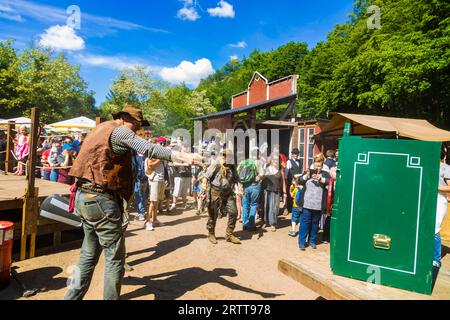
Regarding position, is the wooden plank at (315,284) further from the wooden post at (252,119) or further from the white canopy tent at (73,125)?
the white canopy tent at (73,125)

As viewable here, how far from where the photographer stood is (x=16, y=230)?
465 centimetres

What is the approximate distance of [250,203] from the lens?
722 centimetres

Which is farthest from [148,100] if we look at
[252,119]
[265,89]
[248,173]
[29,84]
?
[248,173]

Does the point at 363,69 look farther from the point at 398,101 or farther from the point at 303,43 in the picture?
the point at 303,43

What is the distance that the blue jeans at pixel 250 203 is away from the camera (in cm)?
715

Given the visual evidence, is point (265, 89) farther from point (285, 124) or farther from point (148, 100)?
point (148, 100)

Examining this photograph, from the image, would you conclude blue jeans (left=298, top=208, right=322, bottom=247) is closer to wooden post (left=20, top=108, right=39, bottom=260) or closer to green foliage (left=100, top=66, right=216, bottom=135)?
wooden post (left=20, top=108, right=39, bottom=260)

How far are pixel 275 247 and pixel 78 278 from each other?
4.03 m

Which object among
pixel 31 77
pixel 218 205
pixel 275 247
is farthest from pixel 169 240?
pixel 31 77

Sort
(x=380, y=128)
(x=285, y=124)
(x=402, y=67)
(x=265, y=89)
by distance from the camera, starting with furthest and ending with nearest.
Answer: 1. (x=265, y=89)
2. (x=285, y=124)
3. (x=402, y=67)
4. (x=380, y=128)

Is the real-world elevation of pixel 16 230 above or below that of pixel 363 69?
below

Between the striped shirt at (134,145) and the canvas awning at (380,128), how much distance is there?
3517 mm

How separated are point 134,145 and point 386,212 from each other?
208cm

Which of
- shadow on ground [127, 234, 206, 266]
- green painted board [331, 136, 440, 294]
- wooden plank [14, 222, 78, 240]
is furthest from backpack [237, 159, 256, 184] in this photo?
green painted board [331, 136, 440, 294]
